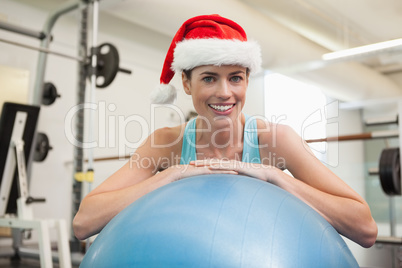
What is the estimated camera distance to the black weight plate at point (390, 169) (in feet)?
9.84

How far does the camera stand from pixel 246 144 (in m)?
1.35

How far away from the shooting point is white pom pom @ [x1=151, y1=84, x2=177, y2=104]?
56.8 inches

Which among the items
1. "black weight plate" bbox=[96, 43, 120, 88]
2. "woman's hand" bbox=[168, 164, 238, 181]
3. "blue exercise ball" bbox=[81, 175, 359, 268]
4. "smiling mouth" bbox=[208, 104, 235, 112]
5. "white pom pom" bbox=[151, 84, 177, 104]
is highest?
"black weight plate" bbox=[96, 43, 120, 88]

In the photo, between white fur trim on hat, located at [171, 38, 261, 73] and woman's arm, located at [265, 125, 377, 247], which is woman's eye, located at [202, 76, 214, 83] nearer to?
white fur trim on hat, located at [171, 38, 261, 73]

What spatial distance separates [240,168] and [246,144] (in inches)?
10.8

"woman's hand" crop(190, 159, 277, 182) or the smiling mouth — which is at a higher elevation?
the smiling mouth

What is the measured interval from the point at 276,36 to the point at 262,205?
168 inches

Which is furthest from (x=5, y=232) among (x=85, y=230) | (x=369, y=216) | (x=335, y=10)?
(x=335, y=10)

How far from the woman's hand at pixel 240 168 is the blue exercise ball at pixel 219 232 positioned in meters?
0.11

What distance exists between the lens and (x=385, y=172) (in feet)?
9.93

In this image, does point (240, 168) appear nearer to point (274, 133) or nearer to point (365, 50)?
point (274, 133)

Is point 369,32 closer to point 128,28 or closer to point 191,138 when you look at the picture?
point 128,28

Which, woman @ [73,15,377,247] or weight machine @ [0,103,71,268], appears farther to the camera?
weight machine @ [0,103,71,268]

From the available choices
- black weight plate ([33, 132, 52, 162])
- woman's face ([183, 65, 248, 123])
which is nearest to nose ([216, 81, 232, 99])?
woman's face ([183, 65, 248, 123])
